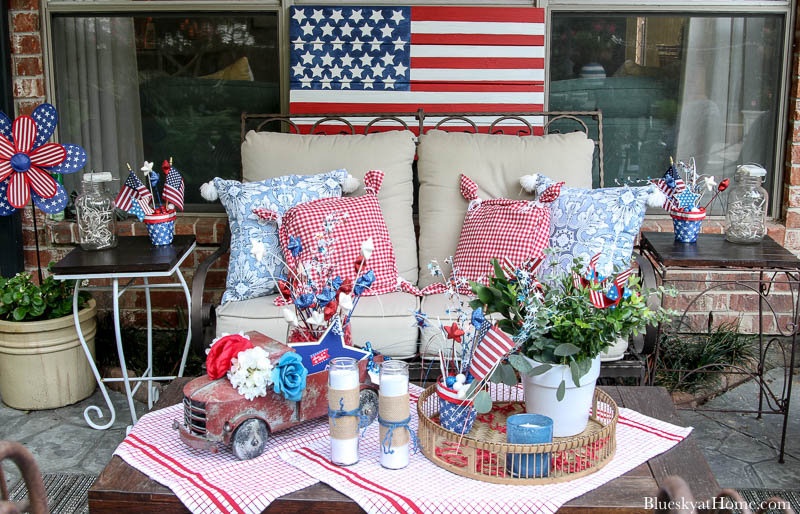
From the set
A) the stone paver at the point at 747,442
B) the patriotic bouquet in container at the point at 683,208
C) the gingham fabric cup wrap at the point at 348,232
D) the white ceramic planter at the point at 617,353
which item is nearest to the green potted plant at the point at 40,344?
the gingham fabric cup wrap at the point at 348,232

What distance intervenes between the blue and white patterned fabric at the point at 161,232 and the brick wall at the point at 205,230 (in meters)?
0.60

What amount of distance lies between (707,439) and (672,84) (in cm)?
157

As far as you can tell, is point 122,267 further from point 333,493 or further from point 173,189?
point 333,493

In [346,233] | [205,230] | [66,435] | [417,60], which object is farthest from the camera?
[205,230]

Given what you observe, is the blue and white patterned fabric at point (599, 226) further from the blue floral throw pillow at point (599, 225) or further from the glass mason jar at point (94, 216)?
the glass mason jar at point (94, 216)

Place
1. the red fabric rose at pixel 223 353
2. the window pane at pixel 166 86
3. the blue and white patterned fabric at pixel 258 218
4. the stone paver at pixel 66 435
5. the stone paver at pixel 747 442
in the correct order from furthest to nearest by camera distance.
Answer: the window pane at pixel 166 86 < the blue and white patterned fabric at pixel 258 218 < the stone paver at pixel 66 435 < the stone paver at pixel 747 442 < the red fabric rose at pixel 223 353

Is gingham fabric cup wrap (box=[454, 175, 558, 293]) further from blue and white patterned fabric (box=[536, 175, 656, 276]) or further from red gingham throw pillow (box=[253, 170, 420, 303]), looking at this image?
red gingham throw pillow (box=[253, 170, 420, 303])

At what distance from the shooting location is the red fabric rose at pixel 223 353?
1.83 m

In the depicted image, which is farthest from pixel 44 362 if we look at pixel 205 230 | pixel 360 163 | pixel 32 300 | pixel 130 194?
pixel 360 163

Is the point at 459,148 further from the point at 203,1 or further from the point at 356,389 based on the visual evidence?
the point at 356,389

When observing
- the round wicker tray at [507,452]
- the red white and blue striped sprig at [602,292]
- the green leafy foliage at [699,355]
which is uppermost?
the red white and blue striped sprig at [602,292]

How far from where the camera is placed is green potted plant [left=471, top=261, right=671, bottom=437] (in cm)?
169

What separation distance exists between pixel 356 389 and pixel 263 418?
0.82ft

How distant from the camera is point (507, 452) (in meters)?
1.66
